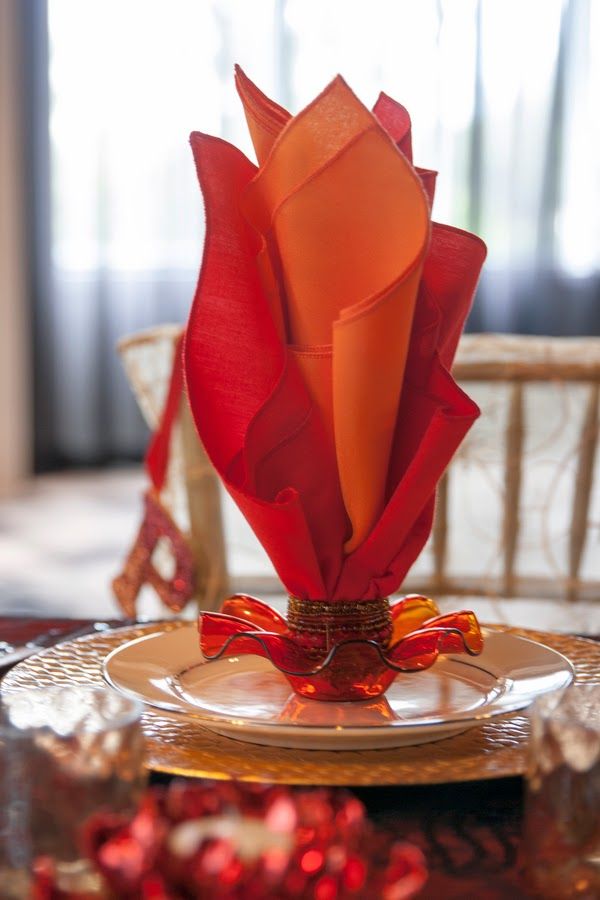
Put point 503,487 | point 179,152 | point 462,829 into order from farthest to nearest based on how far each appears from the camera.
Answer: point 179,152
point 503,487
point 462,829

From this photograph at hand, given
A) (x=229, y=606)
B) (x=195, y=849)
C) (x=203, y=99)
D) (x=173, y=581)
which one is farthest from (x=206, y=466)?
(x=203, y=99)

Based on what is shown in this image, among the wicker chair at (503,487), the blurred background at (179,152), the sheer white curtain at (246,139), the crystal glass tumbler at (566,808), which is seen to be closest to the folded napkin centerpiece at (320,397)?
the crystal glass tumbler at (566,808)

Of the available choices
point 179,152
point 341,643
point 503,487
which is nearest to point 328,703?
point 341,643

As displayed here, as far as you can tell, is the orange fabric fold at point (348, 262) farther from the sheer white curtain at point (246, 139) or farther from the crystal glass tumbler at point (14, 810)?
the sheer white curtain at point (246, 139)

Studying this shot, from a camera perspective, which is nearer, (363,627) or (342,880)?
(342,880)

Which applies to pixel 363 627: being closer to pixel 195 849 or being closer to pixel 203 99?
pixel 195 849

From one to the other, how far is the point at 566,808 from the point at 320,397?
177 millimetres

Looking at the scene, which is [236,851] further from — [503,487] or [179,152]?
[179,152]

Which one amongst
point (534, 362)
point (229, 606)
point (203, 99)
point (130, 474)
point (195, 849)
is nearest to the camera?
point (195, 849)

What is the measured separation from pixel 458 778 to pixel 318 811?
11cm

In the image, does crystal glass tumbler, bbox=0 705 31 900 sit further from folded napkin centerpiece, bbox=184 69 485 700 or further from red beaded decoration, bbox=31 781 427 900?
folded napkin centerpiece, bbox=184 69 485 700

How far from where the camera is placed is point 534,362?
4.31ft

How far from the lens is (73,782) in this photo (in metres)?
0.30

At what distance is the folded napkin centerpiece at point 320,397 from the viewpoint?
42 centimetres
